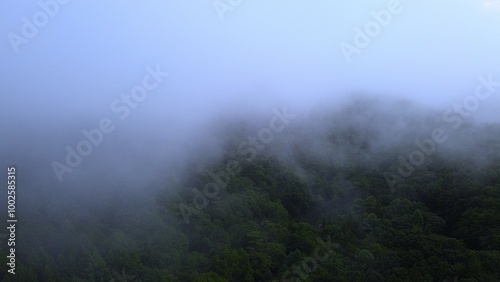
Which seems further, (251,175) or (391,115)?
(391,115)

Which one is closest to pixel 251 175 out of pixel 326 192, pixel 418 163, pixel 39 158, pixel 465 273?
pixel 326 192

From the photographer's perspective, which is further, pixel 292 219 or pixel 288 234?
pixel 292 219

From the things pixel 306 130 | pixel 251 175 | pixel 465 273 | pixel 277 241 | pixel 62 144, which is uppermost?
pixel 62 144

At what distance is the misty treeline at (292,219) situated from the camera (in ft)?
114

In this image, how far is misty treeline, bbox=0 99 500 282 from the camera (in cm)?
3466

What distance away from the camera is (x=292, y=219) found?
173 feet

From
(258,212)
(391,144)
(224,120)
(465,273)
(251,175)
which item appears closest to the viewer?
(465,273)

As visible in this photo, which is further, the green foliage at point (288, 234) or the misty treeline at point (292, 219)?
the misty treeline at point (292, 219)

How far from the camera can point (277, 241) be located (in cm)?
4369

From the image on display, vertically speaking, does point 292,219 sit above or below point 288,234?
above

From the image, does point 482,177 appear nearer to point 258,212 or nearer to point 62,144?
point 258,212

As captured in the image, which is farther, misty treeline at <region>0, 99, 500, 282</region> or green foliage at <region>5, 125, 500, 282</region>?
misty treeline at <region>0, 99, 500, 282</region>

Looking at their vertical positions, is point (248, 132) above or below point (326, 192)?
above

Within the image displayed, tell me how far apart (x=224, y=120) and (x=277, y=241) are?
3160 cm
